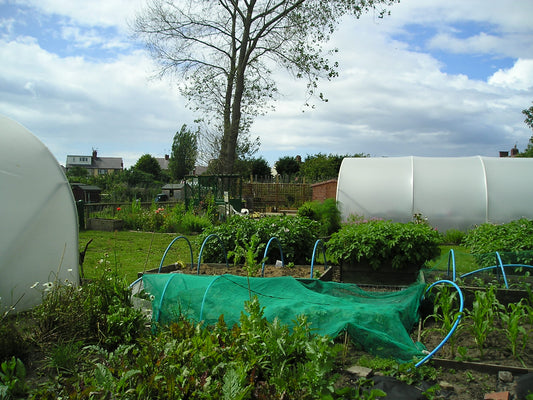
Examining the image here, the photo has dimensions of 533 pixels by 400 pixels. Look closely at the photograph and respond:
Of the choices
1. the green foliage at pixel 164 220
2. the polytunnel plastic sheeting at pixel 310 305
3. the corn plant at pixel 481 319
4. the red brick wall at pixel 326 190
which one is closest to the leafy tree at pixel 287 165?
the red brick wall at pixel 326 190

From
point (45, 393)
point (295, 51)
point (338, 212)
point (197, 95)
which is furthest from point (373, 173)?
point (45, 393)

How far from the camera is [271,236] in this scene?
26.1 feet

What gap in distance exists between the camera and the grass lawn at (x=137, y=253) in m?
6.94

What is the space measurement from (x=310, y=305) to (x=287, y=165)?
4386 centimetres

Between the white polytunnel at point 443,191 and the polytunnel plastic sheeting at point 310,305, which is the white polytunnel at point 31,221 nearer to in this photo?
the polytunnel plastic sheeting at point 310,305

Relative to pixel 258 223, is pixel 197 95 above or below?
above

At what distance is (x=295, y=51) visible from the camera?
21328mm

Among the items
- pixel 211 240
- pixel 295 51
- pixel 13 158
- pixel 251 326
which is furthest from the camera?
pixel 295 51

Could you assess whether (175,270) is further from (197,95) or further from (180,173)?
(180,173)

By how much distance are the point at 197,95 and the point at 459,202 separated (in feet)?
45.8

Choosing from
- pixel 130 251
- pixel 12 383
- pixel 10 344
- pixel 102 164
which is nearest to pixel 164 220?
pixel 130 251

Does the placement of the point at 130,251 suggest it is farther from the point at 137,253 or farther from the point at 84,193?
the point at 84,193

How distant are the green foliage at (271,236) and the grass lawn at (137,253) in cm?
46

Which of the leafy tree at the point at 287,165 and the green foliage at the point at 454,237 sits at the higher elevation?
the leafy tree at the point at 287,165
